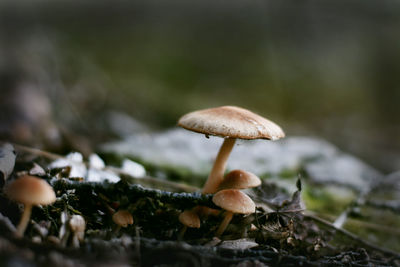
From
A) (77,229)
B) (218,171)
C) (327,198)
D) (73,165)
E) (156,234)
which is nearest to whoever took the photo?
(77,229)

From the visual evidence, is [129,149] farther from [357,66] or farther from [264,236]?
[357,66]

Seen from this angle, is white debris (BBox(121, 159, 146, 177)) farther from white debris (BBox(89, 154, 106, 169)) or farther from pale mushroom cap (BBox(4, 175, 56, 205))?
pale mushroom cap (BBox(4, 175, 56, 205))

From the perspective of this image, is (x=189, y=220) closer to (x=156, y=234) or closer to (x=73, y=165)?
(x=156, y=234)

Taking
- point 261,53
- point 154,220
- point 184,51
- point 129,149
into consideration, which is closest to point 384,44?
point 261,53

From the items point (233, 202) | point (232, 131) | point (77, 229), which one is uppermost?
point (232, 131)

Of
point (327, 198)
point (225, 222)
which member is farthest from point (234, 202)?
point (327, 198)

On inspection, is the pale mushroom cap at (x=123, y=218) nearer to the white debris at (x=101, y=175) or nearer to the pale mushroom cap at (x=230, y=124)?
the pale mushroom cap at (x=230, y=124)

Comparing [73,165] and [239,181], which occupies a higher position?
[239,181]
